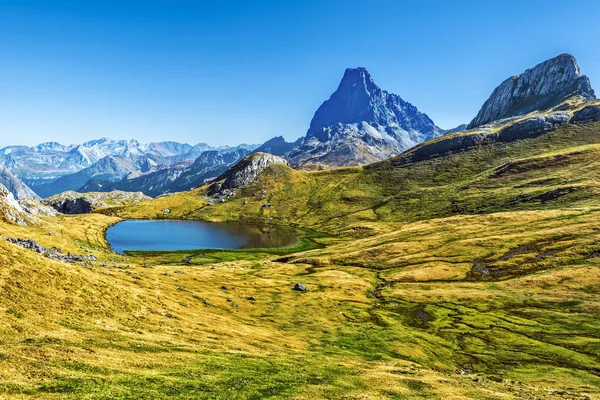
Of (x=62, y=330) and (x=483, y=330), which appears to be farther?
(x=483, y=330)

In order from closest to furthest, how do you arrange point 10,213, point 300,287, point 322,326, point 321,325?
point 322,326 < point 321,325 < point 300,287 < point 10,213

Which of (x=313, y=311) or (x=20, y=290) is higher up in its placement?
(x=20, y=290)

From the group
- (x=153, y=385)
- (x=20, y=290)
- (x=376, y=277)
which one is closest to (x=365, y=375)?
(x=153, y=385)

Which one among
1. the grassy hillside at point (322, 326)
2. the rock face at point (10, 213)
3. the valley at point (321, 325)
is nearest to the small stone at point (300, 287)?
the valley at point (321, 325)

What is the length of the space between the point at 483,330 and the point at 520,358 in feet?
54.8

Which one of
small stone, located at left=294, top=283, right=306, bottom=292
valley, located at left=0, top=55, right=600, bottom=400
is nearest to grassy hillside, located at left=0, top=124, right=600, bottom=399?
valley, located at left=0, top=55, right=600, bottom=400

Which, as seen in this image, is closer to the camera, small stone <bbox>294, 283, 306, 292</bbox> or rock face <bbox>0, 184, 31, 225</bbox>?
small stone <bbox>294, 283, 306, 292</bbox>

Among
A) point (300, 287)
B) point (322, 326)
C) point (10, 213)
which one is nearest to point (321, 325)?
point (322, 326)

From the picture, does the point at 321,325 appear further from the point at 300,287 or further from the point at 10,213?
the point at 10,213

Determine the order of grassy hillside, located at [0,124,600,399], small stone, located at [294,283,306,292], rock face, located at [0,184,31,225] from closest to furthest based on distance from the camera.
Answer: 1. grassy hillside, located at [0,124,600,399]
2. small stone, located at [294,283,306,292]
3. rock face, located at [0,184,31,225]

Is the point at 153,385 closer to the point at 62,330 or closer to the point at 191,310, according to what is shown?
the point at 62,330

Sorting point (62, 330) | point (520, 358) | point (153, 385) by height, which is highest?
point (62, 330)

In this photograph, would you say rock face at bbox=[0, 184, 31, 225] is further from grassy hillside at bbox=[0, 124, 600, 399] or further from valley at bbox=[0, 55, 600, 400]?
valley at bbox=[0, 55, 600, 400]

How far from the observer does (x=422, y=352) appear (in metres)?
76.8
